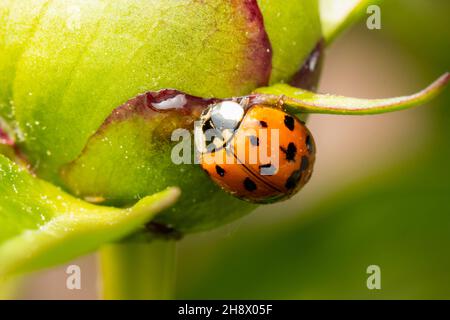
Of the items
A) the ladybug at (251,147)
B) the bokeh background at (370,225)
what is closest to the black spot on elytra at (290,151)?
the ladybug at (251,147)

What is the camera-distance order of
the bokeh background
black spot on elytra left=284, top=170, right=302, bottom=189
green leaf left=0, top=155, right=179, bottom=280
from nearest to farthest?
green leaf left=0, top=155, right=179, bottom=280 → black spot on elytra left=284, top=170, right=302, bottom=189 → the bokeh background

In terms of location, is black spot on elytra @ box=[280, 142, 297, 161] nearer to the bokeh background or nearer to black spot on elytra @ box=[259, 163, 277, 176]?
black spot on elytra @ box=[259, 163, 277, 176]

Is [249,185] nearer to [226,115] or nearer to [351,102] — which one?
[226,115]

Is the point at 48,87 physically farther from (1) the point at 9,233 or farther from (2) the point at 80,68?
(1) the point at 9,233

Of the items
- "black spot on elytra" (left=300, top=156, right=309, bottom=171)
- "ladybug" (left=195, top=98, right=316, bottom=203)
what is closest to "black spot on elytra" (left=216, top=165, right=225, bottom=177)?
"ladybug" (left=195, top=98, right=316, bottom=203)

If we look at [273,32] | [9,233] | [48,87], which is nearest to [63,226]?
[9,233]

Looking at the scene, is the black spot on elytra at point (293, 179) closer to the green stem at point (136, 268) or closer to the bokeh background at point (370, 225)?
the green stem at point (136, 268)

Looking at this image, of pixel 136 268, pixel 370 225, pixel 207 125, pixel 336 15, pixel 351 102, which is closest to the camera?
pixel 351 102

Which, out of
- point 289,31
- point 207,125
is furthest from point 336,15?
point 207,125
